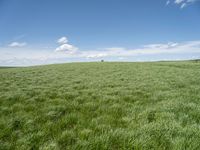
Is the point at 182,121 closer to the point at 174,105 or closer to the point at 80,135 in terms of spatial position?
the point at 174,105

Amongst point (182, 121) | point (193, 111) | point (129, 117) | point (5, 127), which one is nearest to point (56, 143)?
point (5, 127)

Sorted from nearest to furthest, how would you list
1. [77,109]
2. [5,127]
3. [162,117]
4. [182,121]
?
[5,127], [182,121], [162,117], [77,109]

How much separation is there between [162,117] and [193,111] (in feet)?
4.36

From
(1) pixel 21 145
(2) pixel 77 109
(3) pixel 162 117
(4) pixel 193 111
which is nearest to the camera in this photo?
(1) pixel 21 145

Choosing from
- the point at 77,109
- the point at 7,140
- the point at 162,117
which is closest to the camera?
the point at 7,140

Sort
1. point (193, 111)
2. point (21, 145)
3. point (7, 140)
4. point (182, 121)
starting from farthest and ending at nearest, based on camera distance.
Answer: point (193, 111)
point (182, 121)
point (7, 140)
point (21, 145)

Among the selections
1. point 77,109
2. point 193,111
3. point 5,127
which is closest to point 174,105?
point 193,111

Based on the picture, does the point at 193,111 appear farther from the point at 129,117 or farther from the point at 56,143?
the point at 56,143

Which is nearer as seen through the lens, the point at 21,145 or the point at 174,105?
the point at 21,145

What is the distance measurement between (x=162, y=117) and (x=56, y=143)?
3.09 meters

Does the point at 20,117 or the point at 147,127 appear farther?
the point at 20,117

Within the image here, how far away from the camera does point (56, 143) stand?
315cm

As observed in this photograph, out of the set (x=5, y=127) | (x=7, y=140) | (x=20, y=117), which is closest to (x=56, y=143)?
(x=7, y=140)

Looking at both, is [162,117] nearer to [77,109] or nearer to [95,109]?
[95,109]
